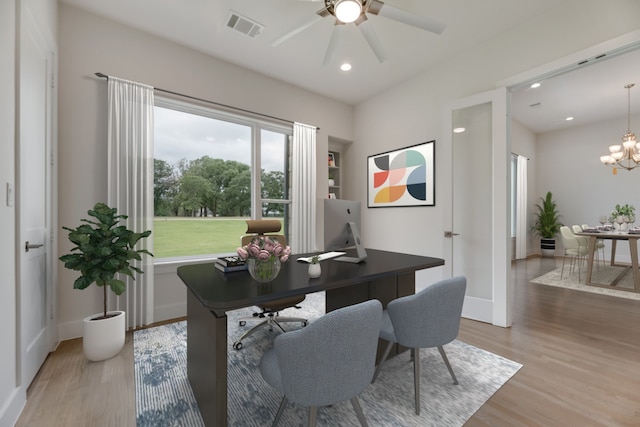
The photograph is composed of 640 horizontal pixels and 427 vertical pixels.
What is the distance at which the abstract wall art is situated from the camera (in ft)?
11.9

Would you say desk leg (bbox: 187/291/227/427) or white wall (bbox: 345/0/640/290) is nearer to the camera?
desk leg (bbox: 187/291/227/427)

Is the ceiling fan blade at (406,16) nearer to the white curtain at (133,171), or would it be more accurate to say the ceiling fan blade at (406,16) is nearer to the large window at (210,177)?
the large window at (210,177)

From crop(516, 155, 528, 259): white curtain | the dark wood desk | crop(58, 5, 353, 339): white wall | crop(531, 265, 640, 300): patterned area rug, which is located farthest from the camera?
crop(516, 155, 528, 259): white curtain

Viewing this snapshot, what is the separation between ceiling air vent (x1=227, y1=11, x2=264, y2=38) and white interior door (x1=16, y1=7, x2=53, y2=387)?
1.52 metres

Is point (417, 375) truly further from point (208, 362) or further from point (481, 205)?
point (481, 205)

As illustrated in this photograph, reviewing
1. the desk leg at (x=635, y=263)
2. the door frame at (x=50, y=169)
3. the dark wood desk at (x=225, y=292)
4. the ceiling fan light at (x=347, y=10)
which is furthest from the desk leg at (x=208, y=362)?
the desk leg at (x=635, y=263)

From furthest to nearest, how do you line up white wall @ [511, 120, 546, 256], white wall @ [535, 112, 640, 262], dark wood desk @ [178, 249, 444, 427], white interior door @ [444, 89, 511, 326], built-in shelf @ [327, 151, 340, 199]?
1. white wall @ [511, 120, 546, 256]
2. white wall @ [535, 112, 640, 262]
3. built-in shelf @ [327, 151, 340, 199]
4. white interior door @ [444, 89, 511, 326]
5. dark wood desk @ [178, 249, 444, 427]

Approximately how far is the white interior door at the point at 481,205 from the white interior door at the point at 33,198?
3.82 metres

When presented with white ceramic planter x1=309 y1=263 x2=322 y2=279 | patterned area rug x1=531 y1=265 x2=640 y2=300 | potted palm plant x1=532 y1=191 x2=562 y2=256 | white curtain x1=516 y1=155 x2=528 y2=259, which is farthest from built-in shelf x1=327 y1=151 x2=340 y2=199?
potted palm plant x1=532 y1=191 x2=562 y2=256

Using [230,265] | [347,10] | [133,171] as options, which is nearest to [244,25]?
[347,10]

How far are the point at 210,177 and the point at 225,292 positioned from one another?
100 inches

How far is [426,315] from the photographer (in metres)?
1.51
